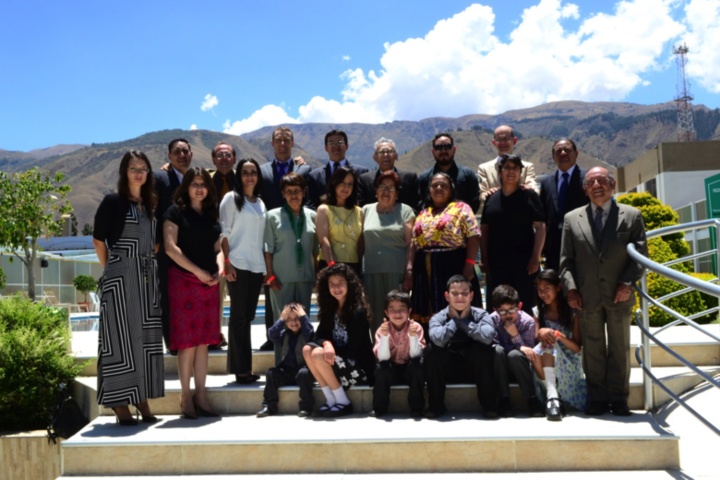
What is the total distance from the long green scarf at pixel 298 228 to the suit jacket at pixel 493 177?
5.49 feet

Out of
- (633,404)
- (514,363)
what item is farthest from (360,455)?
(633,404)

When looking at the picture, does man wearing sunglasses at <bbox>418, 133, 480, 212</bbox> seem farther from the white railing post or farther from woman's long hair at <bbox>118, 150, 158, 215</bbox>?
woman's long hair at <bbox>118, 150, 158, 215</bbox>

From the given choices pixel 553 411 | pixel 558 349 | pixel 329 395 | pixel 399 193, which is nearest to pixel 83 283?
pixel 399 193

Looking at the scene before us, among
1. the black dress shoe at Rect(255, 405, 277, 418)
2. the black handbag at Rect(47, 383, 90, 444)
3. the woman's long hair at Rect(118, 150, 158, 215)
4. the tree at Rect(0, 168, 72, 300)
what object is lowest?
the black handbag at Rect(47, 383, 90, 444)

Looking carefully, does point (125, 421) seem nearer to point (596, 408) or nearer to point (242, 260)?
point (242, 260)

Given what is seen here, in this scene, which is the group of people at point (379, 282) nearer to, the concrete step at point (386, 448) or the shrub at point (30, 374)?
the concrete step at point (386, 448)

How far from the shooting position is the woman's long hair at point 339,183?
227 inches

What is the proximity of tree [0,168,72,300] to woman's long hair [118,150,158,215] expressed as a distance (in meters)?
14.3

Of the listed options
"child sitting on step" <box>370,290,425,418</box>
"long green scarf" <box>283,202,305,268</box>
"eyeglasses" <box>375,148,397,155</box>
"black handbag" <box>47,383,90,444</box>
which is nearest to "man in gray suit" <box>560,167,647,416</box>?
"child sitting on step" <box>370,290,425,418</box>

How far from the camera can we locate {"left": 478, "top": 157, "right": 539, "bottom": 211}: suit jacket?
232 inches

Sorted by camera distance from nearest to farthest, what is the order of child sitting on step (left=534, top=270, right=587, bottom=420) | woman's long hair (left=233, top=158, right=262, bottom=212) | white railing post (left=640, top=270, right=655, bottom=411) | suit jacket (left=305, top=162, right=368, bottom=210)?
white railing post (left=640, top=270, right=655, bottom=411), child sitting on step (left=534, top=270, right=587, bottom=420), woman's long hair (left=233, top=158, right=262, bottom=212), suit jacket (left=305, top=162, right=368, bottom=210)

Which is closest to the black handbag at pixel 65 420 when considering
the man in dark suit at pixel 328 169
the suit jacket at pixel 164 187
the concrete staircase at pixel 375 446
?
the concrete staircase at pixel 375 446

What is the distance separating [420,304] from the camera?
5.54 m

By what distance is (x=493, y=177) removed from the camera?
20.4 feet
